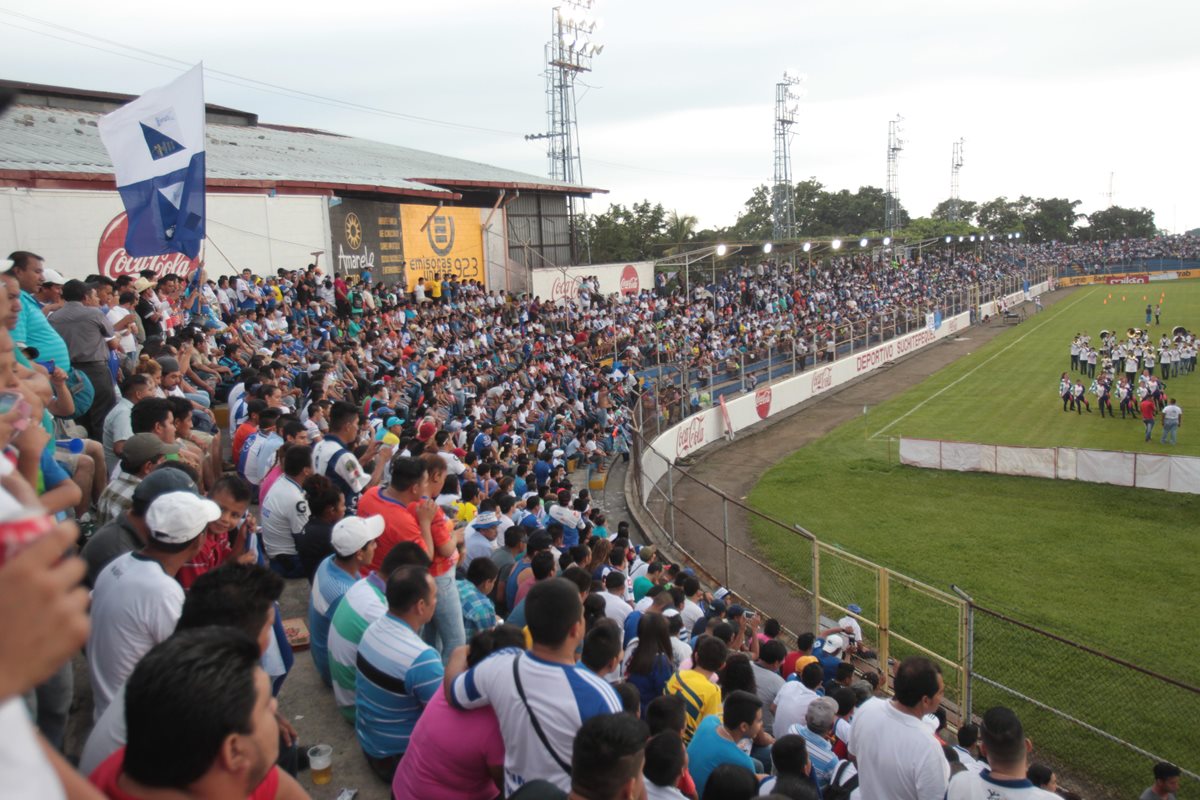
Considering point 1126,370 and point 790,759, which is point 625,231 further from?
point 790,759

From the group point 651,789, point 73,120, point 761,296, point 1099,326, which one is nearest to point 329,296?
point 73,120

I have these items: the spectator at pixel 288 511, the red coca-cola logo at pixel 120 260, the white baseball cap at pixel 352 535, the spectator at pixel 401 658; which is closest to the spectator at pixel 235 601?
the spectator at pixel 401 658

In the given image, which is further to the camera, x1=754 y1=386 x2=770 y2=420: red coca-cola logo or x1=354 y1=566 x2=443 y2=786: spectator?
x1=754 y1=386 x2=770 y2=420: red coca-cola logo

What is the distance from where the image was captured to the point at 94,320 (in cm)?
843

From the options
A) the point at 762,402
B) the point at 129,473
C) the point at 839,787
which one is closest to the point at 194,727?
the point at 129,473

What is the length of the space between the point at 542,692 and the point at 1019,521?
682 inches

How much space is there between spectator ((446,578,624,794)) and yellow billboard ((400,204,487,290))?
81.1 feet

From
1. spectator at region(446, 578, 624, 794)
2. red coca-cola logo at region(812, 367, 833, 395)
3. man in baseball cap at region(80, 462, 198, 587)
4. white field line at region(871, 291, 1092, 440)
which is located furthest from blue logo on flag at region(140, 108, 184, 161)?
red coca-cola logo at region(812, 367, 833, 395)

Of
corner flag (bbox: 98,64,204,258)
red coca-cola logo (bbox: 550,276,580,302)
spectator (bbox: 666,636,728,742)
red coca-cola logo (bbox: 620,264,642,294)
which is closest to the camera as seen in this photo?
spectator (bbox: 666,636,728,742)

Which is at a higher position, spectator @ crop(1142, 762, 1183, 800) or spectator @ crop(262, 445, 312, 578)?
spectator @ crop(262, 445, 312, 578)

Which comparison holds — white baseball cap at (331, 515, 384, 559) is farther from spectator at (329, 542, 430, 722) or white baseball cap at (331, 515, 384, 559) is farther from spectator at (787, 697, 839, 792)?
spectator at (787, 697, 839, 792)

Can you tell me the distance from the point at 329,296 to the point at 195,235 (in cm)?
905

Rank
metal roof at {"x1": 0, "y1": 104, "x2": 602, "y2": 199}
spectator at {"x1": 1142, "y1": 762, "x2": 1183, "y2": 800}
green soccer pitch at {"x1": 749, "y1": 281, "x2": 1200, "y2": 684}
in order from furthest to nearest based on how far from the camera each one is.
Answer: metal roof at {"x1": 0, "y1": 104, "x2": 602, "y2": 199} < green soccer pitch at {"x1": 749, "y1": 281, "x2": 1200, "y2": 684} < spectator at {"x1": 1142, "y1": 762, "x2": 1183, "y2": 800}

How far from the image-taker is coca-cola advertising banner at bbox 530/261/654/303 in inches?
1355
